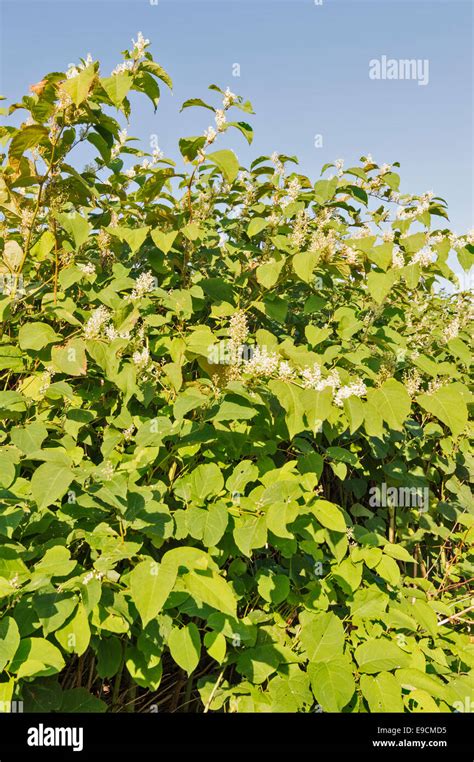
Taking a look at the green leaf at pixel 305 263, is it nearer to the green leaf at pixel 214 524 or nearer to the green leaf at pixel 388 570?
the green leaf at pixel 214 524

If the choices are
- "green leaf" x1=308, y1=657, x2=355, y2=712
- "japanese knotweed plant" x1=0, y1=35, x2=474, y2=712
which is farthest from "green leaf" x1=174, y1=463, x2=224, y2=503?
"green leaf" x1=308, y1=657, x2=355, y2=712

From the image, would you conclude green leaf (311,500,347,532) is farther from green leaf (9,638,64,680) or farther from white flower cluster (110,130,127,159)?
white flower cluster (110,130,127,159)

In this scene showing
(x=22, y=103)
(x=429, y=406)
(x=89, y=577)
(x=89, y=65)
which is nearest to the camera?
(x=89, y=577)

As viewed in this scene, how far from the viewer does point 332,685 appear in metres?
1.83

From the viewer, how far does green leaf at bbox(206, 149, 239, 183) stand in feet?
6.70

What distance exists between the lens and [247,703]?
191 cm

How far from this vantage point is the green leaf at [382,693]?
189 cm

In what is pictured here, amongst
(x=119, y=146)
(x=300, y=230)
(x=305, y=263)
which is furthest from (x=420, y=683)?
(x=119, y=146)

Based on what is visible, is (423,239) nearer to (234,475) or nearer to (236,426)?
(236,426)

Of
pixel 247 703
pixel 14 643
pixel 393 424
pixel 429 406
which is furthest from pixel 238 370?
pixel 247 703

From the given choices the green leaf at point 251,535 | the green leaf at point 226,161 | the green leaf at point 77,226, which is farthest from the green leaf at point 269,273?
the green leaf at point 251,535

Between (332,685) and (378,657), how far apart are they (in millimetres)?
263

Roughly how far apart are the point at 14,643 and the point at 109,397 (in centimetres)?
105

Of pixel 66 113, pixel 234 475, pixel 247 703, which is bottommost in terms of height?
pixel 247 703
